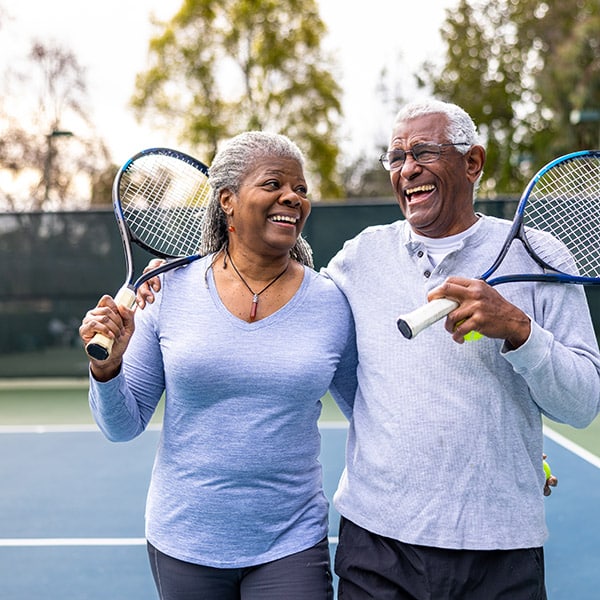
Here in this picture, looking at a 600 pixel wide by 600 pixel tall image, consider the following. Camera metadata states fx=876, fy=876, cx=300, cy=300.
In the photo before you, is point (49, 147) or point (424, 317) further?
point (49, 147)

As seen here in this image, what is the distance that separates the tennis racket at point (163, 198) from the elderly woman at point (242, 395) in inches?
14.0

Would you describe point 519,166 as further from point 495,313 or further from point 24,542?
point 495,313

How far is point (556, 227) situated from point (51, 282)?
26.1ft

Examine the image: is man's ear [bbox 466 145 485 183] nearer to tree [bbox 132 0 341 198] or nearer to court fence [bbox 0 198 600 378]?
court fence [bbox 0 198 600 378]

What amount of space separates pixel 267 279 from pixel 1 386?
319 inches

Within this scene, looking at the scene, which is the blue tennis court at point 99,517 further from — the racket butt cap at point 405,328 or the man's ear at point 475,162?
the racket butt cap at point 405,328

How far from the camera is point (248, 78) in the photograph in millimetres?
22312

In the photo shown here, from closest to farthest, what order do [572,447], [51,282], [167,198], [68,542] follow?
[167,198] → [68,542] → [572,447] → [51,282]

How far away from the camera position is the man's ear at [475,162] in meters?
2.15

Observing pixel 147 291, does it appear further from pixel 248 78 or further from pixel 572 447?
pixel 248 78

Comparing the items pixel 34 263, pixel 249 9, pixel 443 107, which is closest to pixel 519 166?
pixel 249 9

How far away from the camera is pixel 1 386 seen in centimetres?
966

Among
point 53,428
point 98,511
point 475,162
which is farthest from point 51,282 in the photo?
point 475,162

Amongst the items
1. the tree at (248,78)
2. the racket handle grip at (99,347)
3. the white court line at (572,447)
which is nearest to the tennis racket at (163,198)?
the racket handle grip at (99,347)
